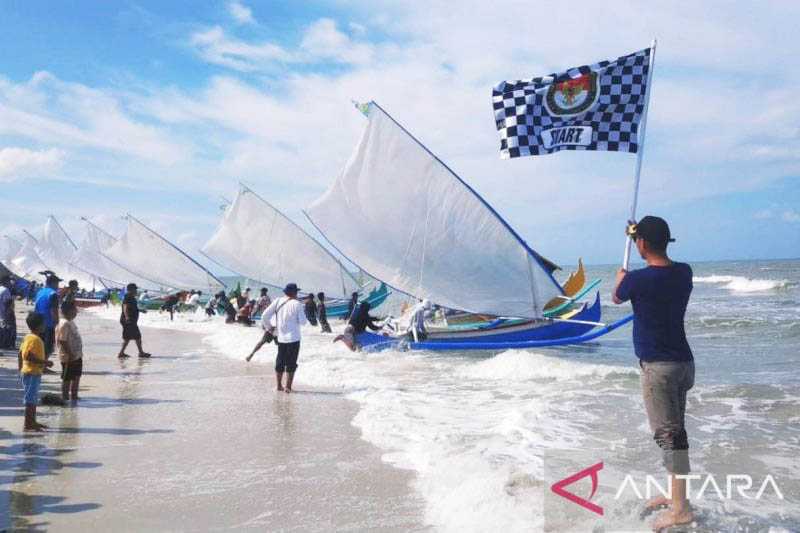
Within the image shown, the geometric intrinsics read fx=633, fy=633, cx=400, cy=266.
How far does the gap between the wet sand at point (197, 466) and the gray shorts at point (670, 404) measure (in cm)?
174

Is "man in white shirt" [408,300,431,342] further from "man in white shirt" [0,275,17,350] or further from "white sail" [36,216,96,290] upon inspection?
"white sail" [36,216,96,290]

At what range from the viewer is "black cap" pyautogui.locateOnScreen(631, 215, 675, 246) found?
394cm

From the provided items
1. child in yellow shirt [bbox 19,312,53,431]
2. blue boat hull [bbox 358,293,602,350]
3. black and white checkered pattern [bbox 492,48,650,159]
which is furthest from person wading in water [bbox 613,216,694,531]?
blue boat hull [bbox 358,293,602,350]

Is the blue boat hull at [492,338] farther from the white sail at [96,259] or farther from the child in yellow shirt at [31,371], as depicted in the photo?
the white sail at [96,259]

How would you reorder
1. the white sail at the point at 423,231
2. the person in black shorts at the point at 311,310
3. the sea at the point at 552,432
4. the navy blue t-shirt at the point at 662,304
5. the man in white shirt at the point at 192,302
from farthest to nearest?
the man in white shirt at the point at 192,302
the person in black shorts at the point at 311,310
the white sail at the point at 423,231
the sea at the point at 552,432
the navy blue t-shirt at the point at 662,304

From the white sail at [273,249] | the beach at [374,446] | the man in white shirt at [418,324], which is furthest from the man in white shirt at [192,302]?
the beach at [374,446]

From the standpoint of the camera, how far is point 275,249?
33.5 metres

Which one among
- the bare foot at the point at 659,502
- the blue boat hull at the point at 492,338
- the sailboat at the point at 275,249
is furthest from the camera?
the sailboat at the point at 275,249

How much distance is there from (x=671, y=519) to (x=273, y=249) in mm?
30782

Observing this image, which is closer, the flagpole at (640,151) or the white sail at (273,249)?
the flagpole at (640,151)

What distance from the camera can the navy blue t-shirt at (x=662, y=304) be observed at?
12.7 feet

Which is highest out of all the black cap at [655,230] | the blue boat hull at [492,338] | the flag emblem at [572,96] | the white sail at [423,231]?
the flag emblem at [572,96]

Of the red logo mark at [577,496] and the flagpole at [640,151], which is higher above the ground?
the flagpole at [640,151]

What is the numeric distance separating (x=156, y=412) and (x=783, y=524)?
281 inches
